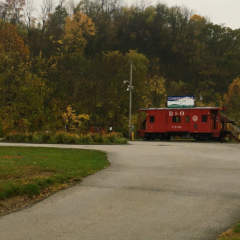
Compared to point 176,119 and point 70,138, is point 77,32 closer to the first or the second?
point 176,119

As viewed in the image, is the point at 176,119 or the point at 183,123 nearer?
the point at 183,123

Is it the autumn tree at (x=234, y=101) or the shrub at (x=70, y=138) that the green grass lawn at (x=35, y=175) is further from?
the autumn tree at (x=234, y=101)

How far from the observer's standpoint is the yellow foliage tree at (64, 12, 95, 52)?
A: 2852 inches

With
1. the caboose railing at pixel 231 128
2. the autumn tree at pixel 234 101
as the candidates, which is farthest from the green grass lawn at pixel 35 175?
the autumn tree at pixel 234 101

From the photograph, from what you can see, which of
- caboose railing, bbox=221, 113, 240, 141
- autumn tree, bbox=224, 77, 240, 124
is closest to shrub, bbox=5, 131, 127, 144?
caboose railing, bbox=221, 113, 240, 141

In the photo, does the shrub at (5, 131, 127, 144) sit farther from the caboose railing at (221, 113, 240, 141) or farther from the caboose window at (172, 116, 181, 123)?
the caboose railing at (221, 113, 240, 141)

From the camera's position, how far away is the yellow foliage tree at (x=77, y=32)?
2852 inches

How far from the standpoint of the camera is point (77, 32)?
76.1 m

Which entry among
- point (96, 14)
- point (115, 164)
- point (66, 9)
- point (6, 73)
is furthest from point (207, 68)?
point (115, 164)

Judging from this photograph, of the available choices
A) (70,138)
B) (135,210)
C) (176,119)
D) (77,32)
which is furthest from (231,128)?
(77,32)

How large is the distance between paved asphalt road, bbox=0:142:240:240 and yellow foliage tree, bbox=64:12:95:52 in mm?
62537

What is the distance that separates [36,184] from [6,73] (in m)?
32.3

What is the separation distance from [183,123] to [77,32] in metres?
49.7

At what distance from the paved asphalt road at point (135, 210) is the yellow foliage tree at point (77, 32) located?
62.5 m
